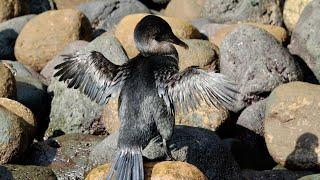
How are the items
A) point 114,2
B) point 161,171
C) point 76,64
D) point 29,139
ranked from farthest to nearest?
Result: point 114,2 < point 29,139 < point 76,64 < point 161,171

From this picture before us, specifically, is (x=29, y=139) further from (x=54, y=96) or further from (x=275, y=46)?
(x=275, y=46)

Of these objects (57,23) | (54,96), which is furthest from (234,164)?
(57,23)

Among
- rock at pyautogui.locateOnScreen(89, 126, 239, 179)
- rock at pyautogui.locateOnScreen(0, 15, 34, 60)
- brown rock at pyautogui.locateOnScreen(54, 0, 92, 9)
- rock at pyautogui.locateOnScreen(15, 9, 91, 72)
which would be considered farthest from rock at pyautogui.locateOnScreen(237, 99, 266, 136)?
brown rock at pyautogui.locateOnScreen(54, 0, 92, 9)

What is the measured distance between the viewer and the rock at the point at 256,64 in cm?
996

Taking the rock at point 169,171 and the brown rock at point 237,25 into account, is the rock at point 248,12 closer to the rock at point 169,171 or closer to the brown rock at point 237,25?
the brown rock at point 237,25

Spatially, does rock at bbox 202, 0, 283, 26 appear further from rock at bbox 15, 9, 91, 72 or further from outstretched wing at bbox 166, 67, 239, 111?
outstretched wing at bbox 166, 67, 239, 111

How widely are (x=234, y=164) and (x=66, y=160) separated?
1.99 metres

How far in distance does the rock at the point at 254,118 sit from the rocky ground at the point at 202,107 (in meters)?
0.01

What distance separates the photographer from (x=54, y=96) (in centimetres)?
1041

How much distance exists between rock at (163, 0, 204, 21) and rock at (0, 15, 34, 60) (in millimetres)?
2620

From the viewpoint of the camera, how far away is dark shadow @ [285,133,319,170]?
8.51m

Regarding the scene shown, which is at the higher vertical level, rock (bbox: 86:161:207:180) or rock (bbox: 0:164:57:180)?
rock (bbox: 86:161:207:180)

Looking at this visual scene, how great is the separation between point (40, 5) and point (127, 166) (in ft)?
29.5

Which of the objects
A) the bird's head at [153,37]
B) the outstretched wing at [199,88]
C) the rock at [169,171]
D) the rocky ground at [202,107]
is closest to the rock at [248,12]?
the rocky ground at [202,107]
